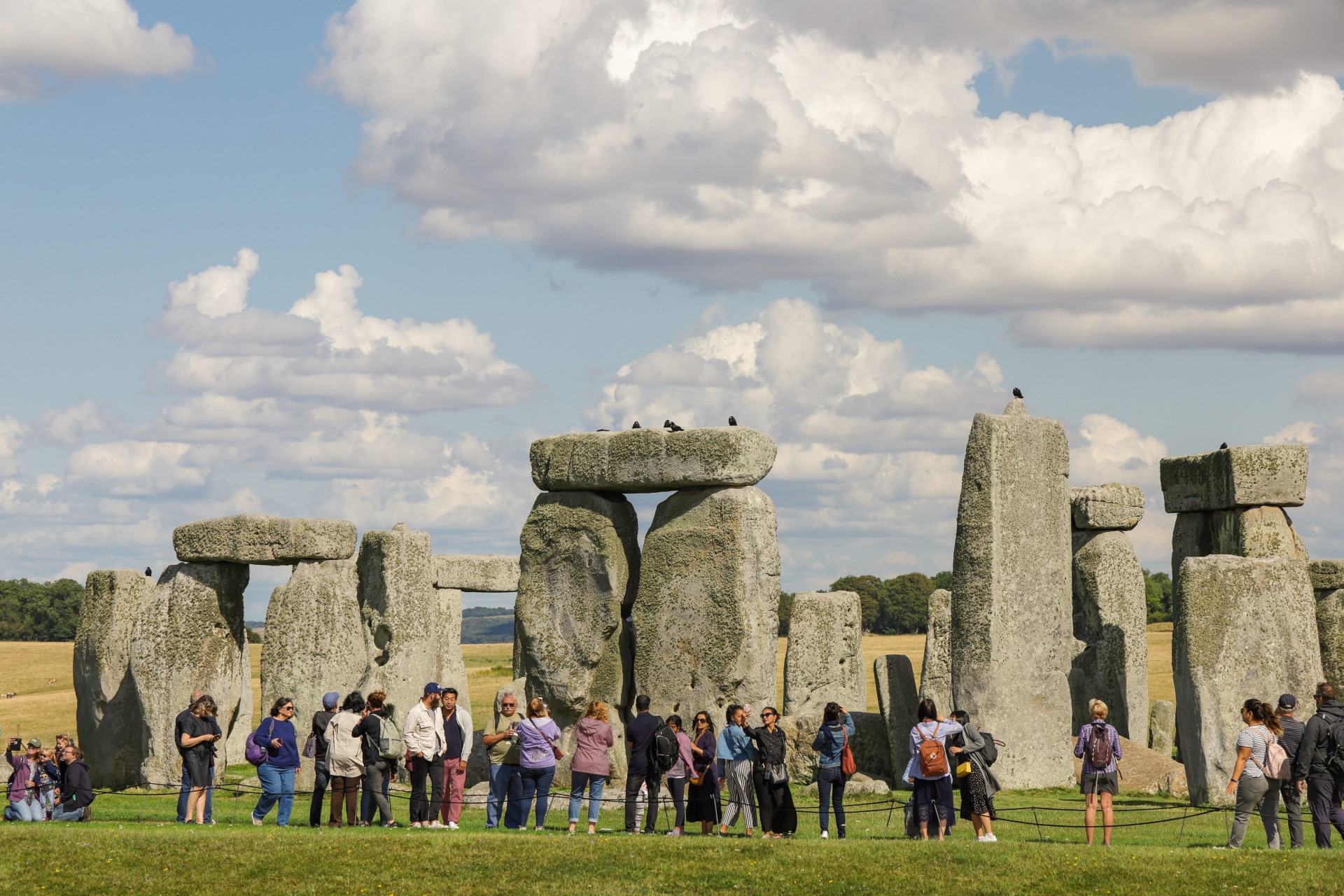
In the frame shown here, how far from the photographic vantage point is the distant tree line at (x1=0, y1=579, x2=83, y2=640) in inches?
3300

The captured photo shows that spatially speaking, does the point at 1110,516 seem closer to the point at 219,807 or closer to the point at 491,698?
the point at 219,807

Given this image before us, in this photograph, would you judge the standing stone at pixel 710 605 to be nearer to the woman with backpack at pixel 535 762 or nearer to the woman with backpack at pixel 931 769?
the woman with backpack at pixel 535 762

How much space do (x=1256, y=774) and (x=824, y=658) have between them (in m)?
9.58

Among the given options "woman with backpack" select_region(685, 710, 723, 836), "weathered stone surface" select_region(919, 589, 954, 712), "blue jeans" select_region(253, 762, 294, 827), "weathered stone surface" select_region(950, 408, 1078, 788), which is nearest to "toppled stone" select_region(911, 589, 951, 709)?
"weathered stone surface" select_region(919, 589, 954, 712)

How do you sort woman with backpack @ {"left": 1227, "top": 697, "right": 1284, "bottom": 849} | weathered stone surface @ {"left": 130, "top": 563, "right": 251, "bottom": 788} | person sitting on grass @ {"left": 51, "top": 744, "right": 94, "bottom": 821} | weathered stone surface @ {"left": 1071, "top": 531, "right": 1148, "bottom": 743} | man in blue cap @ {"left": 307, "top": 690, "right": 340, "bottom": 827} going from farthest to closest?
weathered stone surface @ {"left": 1071, "top": 531, "right": 1148, "bottom": 743} < weathered stone surface @ {"left": 130, "top": 563, "right": 251, "bottom": 788} < person sitting on grass @ {"left": 51, "top": 744, "right": 94, "bottom": 821} < man in blue cap @ {"left": 307, "top": 690, "right": 340, "bottom": 827} < woman with backpack @ {"left": 1227, "top": 697, "right": 1284, "bottom": 849}

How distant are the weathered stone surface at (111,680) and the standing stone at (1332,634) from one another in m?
17.7

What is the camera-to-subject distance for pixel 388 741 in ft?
60.0

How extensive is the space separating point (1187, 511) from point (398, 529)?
12.1 m

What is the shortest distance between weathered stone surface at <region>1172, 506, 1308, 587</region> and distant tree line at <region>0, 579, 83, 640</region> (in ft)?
223

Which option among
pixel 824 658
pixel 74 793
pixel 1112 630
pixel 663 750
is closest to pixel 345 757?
pixel 663 750

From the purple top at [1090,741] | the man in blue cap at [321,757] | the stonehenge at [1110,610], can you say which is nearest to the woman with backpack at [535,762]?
the man in blue cap at [321,757]

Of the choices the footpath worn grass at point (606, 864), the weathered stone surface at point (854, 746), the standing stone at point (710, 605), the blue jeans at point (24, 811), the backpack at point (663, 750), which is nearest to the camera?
the footpath worn grass at point (606, 864)

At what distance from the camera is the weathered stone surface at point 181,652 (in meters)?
26.2

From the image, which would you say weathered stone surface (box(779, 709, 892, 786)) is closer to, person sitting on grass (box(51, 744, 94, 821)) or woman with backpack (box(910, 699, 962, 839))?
woman with backpack (box(910, 699, 962, 839))
